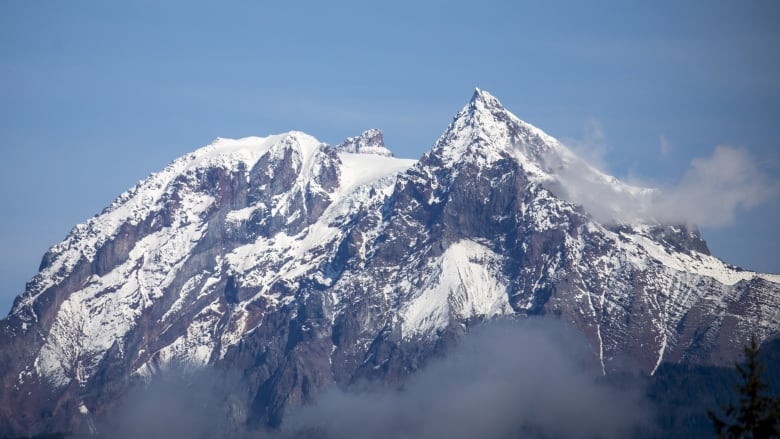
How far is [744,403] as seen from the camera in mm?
88562

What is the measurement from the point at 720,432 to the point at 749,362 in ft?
15.0

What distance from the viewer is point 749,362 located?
89875 millimetres

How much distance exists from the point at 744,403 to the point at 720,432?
2.19 metres

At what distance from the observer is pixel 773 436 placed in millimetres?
88750

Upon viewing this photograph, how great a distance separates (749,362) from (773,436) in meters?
4.49

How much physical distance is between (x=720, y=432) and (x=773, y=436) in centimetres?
311

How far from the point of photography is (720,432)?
8869cm
